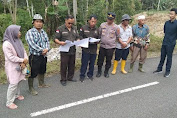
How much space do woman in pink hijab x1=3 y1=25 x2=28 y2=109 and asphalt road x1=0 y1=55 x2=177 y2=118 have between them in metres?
0.40

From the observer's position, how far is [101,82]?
4.53 meters

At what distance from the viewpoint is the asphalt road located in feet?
10.3

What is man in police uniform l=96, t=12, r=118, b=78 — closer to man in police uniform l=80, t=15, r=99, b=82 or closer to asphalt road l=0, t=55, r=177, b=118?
man in police uniform l=80, t=15, r=99, b=82

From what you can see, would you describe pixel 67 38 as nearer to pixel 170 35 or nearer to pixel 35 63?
pixel 35 63

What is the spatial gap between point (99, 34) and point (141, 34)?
1.38 metres

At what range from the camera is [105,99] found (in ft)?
12.0

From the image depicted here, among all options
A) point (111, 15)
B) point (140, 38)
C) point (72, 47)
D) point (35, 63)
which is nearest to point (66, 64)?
point (72, 47)

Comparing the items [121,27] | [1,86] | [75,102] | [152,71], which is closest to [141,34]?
[121,27]

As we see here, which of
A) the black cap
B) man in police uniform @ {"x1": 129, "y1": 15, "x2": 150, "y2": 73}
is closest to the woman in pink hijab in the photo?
the black cap

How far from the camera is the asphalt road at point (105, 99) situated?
10.3 feet

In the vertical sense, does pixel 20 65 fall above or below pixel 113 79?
above

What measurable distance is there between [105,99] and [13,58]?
2.06 m

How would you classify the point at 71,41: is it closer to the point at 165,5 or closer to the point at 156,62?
the point at 156,62

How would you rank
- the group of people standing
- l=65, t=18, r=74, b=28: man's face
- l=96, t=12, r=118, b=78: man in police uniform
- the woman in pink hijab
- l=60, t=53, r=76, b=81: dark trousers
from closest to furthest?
the woman in pink hijab < the group of people standing < l=65, t=18, r=74, b=28: man's face < l=60, t=53, r=76, b=81: dark trousers < l=96, t=12, r=118, b=78: man in police uniform
